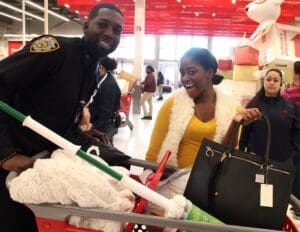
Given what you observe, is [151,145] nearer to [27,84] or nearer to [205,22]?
[27,84]

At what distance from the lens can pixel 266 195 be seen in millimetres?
1497

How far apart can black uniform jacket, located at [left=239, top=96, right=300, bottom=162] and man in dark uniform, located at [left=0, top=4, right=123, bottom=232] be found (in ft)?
7.46

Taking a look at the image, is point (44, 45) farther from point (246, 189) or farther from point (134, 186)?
point (246, 189)

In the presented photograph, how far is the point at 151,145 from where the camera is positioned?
2.26 meters

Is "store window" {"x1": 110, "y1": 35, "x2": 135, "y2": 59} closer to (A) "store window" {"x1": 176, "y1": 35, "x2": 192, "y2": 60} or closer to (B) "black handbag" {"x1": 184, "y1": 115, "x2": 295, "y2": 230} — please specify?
(A) "store window" {"x1": 176, "y1": 35, "x2": 192, "y2": 60}

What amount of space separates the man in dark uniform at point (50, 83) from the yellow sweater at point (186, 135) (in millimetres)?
541

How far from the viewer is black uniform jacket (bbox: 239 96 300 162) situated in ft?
12.1

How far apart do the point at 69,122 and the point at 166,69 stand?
92.9 feet

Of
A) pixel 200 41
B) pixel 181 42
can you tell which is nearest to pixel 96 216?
pixel 200 41

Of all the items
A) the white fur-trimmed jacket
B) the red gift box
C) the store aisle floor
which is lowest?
the store aisle floor

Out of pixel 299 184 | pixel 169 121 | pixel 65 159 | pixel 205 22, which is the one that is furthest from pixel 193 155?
pixel 205 22

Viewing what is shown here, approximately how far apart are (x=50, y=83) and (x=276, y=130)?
266cm

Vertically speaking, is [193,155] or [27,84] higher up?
[27,84]

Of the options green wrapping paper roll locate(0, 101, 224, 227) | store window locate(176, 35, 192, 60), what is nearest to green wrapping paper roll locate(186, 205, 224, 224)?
green wrapping paper roll locate(0, 101, 224, 227)
